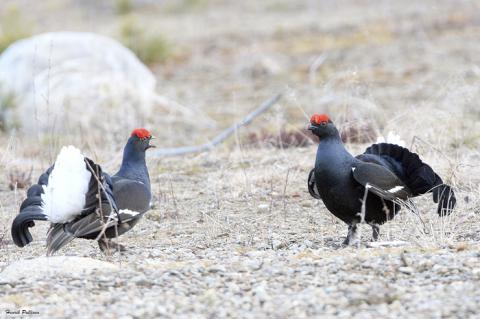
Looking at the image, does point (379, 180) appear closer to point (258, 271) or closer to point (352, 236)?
point (352, 236)

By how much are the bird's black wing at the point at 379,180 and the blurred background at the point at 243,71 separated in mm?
1816

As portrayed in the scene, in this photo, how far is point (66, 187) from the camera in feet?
19.6

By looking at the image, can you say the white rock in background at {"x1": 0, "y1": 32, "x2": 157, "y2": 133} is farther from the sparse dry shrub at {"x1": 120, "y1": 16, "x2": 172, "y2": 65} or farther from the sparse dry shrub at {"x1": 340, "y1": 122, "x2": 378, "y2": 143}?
the sparse dry shrub at {"x1": 120, "y1": 16, "x2": 172, "y2": 65}

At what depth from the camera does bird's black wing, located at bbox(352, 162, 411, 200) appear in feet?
21.0

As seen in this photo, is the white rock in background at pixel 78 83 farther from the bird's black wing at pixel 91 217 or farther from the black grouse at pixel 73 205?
the bird's black wing at pixel 91 217

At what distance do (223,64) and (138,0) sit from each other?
11137 millimetres

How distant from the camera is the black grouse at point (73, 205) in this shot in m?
5.93

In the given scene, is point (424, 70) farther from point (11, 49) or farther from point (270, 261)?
point (270, 261)

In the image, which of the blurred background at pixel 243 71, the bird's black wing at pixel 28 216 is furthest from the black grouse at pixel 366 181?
the bird's black wing at pixel 28 216

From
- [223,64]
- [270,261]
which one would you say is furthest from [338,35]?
[270,261]

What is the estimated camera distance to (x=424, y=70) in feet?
53.9

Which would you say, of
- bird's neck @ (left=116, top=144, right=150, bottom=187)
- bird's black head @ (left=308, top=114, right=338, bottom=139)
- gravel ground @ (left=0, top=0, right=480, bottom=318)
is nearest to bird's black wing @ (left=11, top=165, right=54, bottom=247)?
gravel ground @ (left=0, top=0, right=480, bottom=318)

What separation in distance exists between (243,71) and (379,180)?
11303 mm

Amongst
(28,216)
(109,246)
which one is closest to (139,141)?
(109,246)
